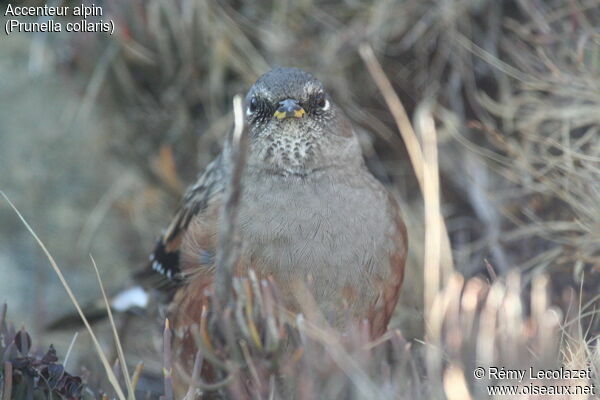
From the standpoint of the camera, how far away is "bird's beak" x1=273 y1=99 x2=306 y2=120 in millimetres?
3697

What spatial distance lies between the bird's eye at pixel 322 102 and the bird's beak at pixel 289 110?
0.15m

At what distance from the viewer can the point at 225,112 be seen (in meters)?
5.56

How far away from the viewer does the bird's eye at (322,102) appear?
153 inches

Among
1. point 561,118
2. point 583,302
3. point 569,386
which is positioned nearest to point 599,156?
point 561,118

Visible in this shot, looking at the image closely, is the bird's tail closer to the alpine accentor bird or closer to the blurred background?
the blurred background

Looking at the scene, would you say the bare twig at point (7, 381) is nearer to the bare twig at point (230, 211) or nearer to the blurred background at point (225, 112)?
the bare twig at point (230, 211)

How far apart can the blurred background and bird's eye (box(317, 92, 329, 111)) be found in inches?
42.9

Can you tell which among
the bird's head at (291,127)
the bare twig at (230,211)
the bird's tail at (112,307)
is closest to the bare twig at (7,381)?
the bare twig at (230,211)

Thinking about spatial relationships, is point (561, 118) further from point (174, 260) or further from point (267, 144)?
point (174, 260)

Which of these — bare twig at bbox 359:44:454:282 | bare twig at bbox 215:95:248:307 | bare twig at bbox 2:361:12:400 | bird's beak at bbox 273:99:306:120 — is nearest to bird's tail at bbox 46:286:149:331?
bird's beak at bbox 273:99:306:120

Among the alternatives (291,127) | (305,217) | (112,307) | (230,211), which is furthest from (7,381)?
(112,307)

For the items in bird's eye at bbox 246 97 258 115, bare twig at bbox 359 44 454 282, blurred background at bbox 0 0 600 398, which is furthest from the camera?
blurred background at bbox 0 0 600 398

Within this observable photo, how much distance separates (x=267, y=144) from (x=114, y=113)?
7.42ft

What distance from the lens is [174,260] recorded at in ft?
13.8
